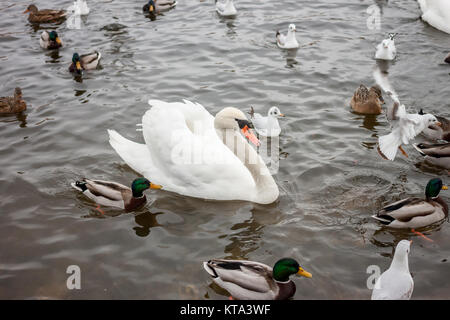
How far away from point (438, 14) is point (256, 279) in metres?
10.4

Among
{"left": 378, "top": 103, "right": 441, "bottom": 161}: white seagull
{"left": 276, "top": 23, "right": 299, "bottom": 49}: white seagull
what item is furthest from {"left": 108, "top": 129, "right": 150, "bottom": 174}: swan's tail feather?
{"left": 276, "top": 23, "right": 299, "bottom": 49}: white seagull

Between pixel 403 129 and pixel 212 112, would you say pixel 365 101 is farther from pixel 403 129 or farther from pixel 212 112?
pixel 212 112

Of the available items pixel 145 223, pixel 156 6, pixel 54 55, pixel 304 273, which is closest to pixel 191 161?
pixel 145 223

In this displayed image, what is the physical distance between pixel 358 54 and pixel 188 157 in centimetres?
667

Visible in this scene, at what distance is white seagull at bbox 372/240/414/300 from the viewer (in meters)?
4.91

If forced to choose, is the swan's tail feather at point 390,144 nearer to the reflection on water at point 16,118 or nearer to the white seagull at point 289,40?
the white seagull at point 289,40

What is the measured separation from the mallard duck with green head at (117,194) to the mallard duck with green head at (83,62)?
501 cm

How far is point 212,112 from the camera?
9305mm

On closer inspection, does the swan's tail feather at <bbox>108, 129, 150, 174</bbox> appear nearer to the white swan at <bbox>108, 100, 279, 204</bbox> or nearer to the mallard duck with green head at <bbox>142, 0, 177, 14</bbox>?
the white swan at <bbox>108, 100, 279, 204</bbox>

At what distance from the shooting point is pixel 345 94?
9.80 meters

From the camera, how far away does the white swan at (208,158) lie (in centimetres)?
665

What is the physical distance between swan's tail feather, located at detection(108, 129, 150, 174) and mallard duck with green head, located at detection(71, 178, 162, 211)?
760mm

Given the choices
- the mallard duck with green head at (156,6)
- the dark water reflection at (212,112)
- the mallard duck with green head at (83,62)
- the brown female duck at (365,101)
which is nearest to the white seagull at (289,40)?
the dark water reflection at (212,112)

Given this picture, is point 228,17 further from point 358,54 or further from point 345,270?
point 345,270
